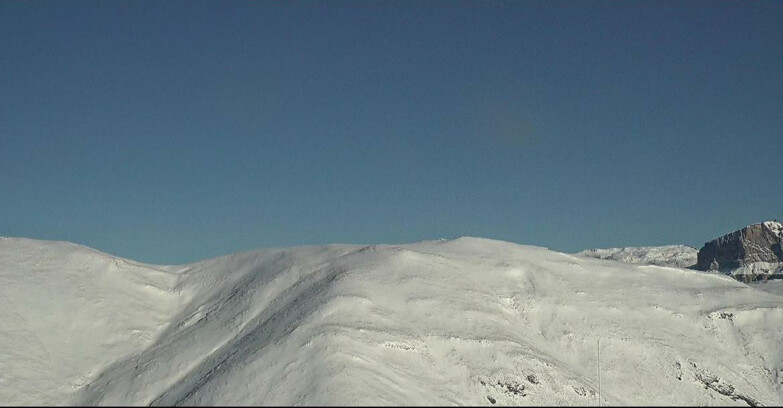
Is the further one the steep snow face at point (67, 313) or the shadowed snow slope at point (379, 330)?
the steep snow face at point (67, 313)

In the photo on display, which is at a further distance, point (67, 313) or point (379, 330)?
point (67, 313)

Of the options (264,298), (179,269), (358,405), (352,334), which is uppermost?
(179,269)

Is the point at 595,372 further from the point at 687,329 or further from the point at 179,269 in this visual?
the point at 179,269

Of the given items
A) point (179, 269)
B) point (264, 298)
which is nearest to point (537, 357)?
point (264, 298)

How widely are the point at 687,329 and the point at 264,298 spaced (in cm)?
3803

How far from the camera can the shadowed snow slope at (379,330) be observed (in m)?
48.3

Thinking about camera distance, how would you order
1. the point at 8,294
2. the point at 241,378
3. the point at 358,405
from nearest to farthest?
the point at 358,405 < the point at 241,378 < the point at 8,294

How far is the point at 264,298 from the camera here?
212 ft

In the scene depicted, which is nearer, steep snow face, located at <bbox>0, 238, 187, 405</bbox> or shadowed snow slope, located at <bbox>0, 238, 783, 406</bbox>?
shadowed snow slope, located at <bbox>0, 238, 783, 406</bbox>

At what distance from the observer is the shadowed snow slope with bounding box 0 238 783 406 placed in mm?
48344

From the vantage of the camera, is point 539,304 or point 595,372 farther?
point 539,304

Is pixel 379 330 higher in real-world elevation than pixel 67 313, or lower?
lower

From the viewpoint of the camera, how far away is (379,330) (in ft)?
176

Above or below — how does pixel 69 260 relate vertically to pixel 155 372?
above
